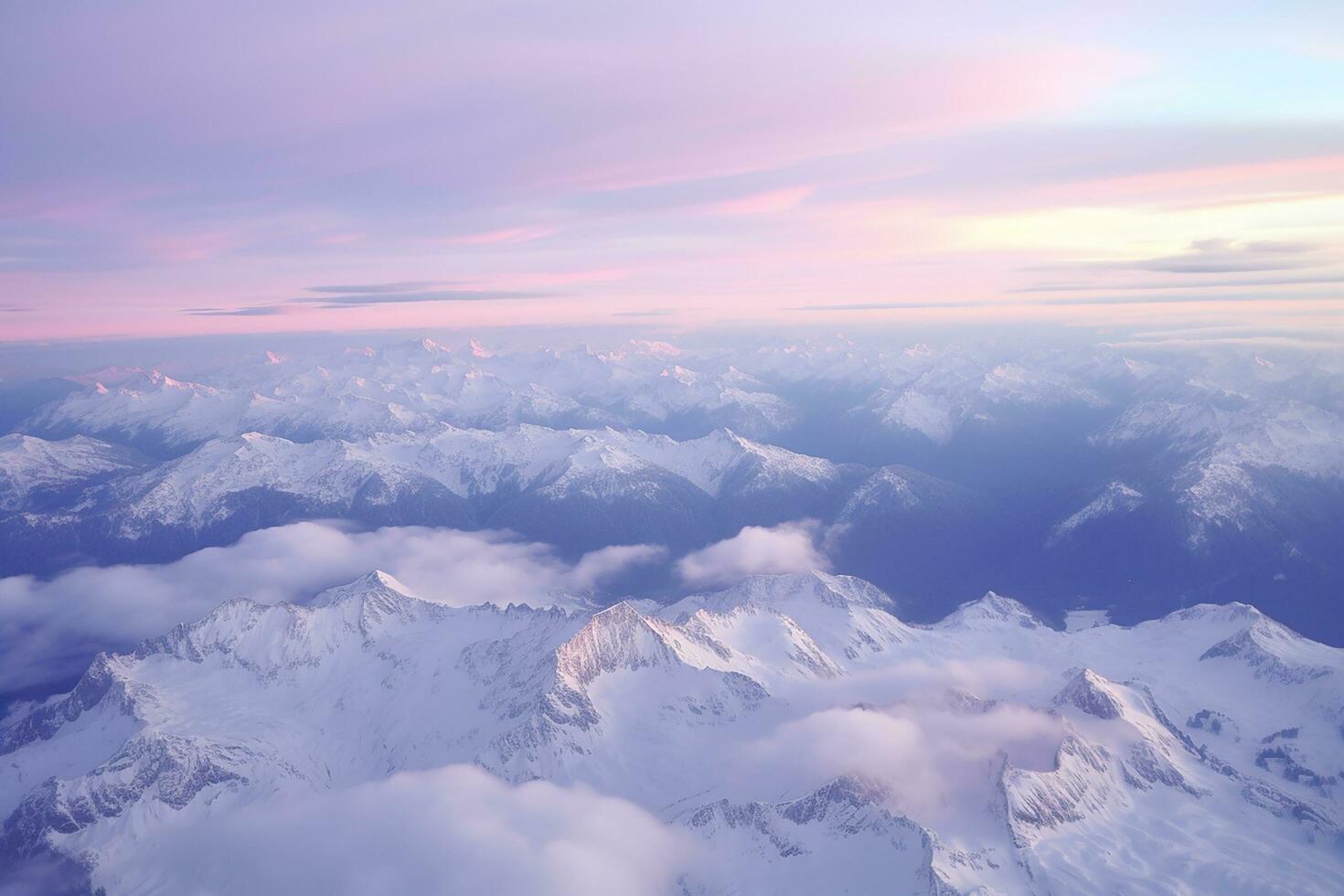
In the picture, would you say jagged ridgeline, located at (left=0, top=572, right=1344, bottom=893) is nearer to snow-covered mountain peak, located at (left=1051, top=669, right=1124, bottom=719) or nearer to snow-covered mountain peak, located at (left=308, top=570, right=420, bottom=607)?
snow-covered mountain peak, located at (left=1051, top=669, right=1124, bottom=719)

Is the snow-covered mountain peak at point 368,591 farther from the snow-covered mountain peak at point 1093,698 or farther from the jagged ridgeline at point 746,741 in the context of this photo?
the snow-covered mountain peak at point 1093,698

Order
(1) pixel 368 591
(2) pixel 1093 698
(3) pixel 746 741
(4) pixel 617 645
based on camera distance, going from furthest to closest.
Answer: (1) pixel 368 591 → (4) pixel 617 645 → (2) pixel 1093 698 → (3) pixel 746 741

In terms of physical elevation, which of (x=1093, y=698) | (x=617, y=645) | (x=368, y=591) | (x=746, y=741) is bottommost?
(x=746, y=741)

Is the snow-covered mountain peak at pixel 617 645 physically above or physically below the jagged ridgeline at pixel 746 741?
above

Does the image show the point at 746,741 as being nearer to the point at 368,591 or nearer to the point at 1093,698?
the point at 1093,698

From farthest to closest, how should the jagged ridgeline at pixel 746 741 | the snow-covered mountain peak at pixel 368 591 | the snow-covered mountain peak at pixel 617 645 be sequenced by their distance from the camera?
the snow-covered mountain peak at pixel 368 591 → the snow-covered mountain peak at pixel 617 645 → the jagged ridgeline at pixel 746 741

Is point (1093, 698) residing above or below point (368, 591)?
below

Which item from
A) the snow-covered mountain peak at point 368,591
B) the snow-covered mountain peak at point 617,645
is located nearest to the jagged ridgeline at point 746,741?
the snow-covered mountain peak at point 617,645

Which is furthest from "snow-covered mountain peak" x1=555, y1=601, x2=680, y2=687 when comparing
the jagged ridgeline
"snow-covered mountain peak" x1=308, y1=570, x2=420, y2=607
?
"snow-covered mountain peak" x1=308, y1=570, x2=420, y2=607

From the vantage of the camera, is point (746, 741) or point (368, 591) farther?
point (368, 591)

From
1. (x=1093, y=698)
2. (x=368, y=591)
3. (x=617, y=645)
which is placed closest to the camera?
(x=1093, y=698)

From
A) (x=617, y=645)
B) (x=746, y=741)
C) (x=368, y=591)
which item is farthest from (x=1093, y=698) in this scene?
(x=368, y=591)

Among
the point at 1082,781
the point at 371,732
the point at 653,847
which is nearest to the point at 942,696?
the point at 1082,781
